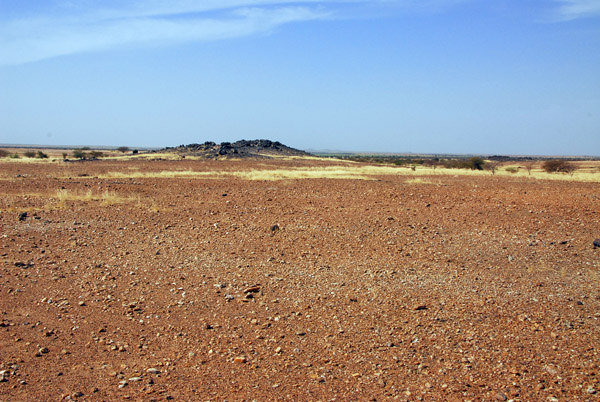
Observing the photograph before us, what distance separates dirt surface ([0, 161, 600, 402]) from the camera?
16.2 ft

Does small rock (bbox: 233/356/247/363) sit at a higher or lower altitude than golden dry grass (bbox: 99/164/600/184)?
lower

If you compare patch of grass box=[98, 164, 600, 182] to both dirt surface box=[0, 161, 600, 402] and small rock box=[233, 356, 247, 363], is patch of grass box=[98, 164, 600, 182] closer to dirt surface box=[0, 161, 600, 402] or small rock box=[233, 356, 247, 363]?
dirt surface box=[0, 161, 600, 402]

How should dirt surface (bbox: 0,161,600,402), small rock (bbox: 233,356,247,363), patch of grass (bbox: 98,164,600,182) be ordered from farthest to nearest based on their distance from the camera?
patch of grass (bbox: 98,164,600,182), small rock (bbox: 233,356,247,363), dirt surface (bbox: 0,161,600,402)

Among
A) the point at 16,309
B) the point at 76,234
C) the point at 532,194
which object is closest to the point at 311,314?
the point at 16,309

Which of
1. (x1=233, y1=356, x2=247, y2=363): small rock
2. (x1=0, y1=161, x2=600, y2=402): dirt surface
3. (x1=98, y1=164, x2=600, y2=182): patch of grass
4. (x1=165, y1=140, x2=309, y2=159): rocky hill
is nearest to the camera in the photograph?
(x1=0, y1=161, x2=600, y2=402): dirt surface

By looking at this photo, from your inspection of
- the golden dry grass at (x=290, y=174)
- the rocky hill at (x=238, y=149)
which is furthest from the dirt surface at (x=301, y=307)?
the rocky hill at (x=238, y=149)

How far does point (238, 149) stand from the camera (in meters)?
73.8

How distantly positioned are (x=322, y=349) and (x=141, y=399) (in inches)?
79.1

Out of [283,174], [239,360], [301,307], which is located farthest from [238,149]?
[239,360]

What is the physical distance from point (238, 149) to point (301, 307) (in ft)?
223

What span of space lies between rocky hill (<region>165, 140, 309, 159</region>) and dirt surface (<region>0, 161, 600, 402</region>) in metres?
51.4

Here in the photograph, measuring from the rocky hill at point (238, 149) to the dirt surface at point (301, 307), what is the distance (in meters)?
51.4

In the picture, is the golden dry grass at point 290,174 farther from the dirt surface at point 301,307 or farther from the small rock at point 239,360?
the small rock at point 239,360

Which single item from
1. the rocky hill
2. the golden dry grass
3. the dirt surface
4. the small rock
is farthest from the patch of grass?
the rocky hill
